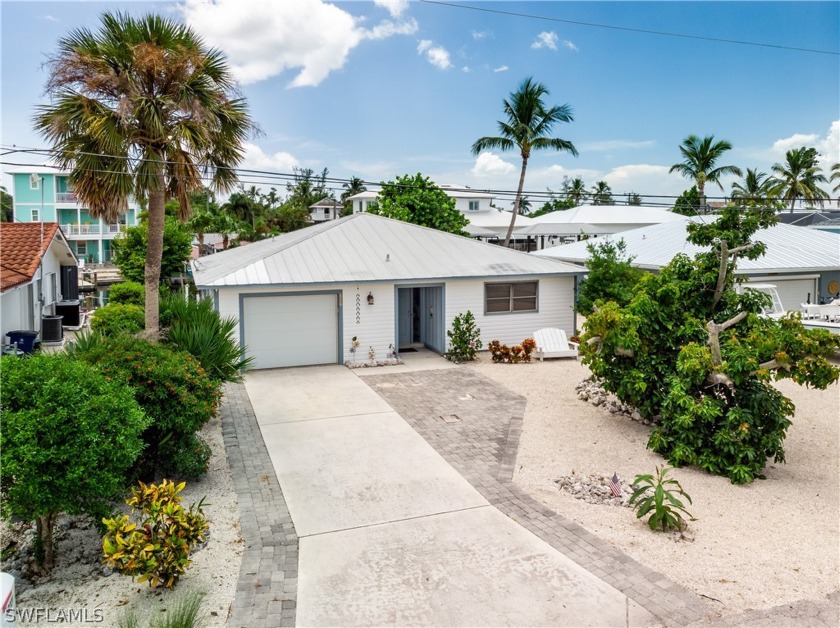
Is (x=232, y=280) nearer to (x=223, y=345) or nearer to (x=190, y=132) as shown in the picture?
(x=190, y=132)

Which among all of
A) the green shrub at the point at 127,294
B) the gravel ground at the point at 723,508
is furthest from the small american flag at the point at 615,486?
the green shrub at the point at 127,294

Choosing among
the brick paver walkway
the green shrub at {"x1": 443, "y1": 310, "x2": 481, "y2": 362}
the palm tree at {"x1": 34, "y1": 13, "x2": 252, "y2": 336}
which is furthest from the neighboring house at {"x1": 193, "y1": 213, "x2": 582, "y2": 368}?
the palm tree at {"x1": 34, "y1": 13, "x2": 252, "y2": 336}

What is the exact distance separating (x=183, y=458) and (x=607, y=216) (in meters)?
43.9

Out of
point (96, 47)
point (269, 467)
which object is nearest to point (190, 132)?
point (96, 47)

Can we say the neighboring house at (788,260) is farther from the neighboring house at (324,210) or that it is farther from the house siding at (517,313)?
the neighboring house at (324,210)

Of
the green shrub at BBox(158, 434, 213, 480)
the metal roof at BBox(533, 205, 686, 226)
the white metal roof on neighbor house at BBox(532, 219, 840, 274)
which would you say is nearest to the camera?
the green shrub at BBox(158, 434, 213, 480)

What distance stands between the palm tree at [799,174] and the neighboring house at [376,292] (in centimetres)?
3886

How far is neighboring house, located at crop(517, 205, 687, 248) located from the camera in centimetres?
3834

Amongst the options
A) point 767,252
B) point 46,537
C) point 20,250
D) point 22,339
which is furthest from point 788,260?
point 20,250

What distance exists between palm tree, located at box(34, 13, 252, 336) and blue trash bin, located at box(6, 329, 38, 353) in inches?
197

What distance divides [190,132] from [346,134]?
1526 cm

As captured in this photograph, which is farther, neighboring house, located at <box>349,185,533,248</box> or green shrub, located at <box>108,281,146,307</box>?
neighboring house, located at <box>349,185,533,248</box>

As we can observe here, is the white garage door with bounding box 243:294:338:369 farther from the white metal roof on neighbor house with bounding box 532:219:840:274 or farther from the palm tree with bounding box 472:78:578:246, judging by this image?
the palm tree with bounding box 472:78:578:246

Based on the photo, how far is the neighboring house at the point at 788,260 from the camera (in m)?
20.1
